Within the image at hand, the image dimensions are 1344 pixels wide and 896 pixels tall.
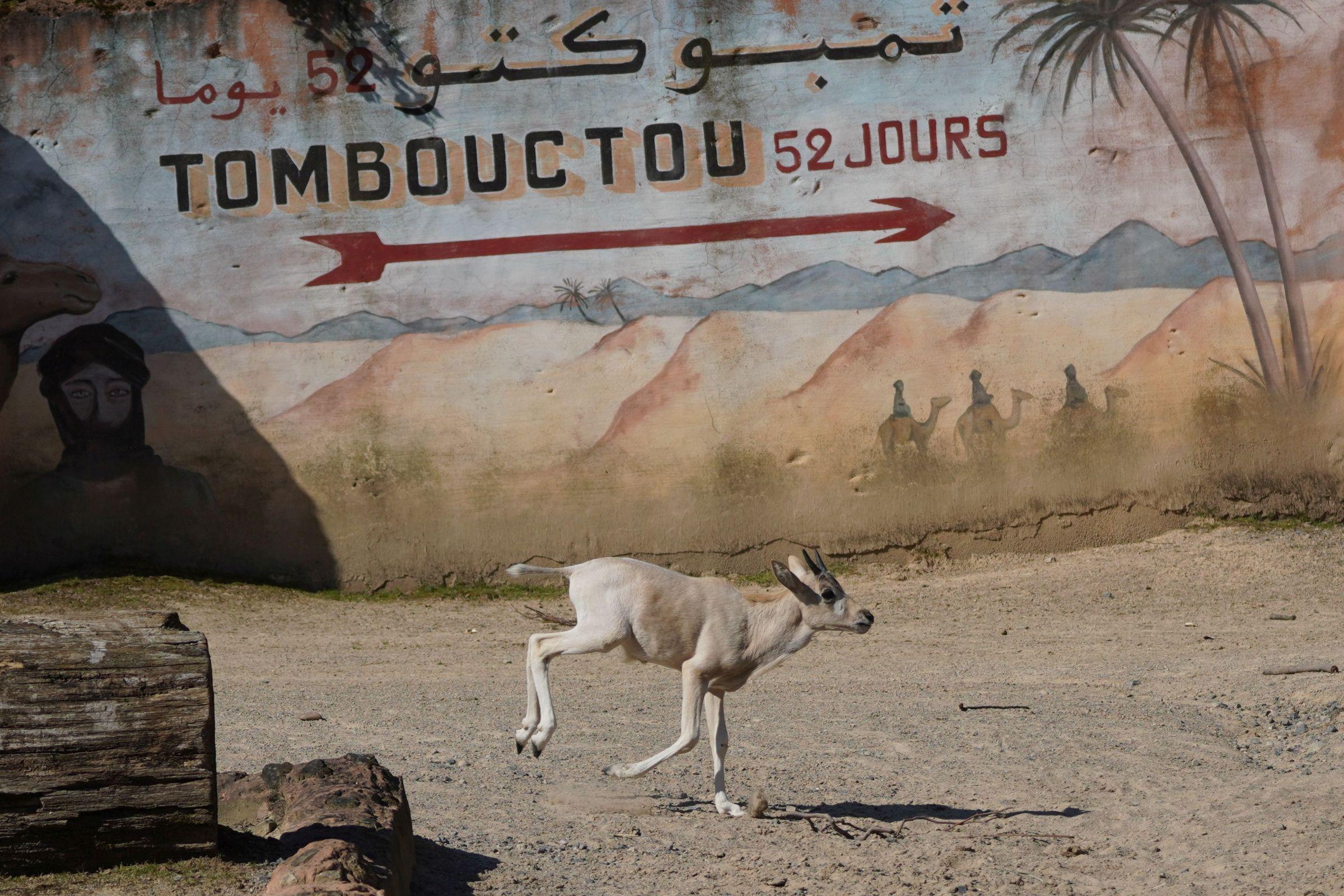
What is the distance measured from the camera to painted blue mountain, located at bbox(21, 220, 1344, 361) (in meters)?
11.6

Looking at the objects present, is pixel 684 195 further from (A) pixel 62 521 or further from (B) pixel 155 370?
(A) pixel 62 521

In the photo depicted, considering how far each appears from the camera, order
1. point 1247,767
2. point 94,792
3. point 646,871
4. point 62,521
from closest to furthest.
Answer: point 94,792 < point 646,871 < point 1247,767 < point 62,521

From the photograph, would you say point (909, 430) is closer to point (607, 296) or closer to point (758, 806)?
point (607, 296)

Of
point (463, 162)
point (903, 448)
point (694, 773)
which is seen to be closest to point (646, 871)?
point (694, 773)

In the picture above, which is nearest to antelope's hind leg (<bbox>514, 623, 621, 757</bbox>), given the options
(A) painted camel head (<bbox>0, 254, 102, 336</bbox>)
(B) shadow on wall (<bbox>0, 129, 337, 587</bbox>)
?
(B) shadow on wall (<bbox>0, 129, 337, 587</bbox>)

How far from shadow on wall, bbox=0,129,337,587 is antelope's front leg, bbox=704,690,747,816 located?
6434 millimetres

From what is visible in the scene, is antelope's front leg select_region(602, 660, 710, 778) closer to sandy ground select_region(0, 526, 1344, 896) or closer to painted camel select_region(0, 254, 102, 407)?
sandy ground select_region(0, 526, 1344, 896)

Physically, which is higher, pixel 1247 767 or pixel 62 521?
pixel 62 521

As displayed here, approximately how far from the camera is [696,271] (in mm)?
11656

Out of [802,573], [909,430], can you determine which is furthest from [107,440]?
[802,573]

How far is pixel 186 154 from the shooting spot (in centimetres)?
1157

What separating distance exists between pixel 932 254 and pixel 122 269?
6.87 meters

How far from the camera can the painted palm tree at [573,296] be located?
38.2 feet

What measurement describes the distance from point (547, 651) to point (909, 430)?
656 cm
